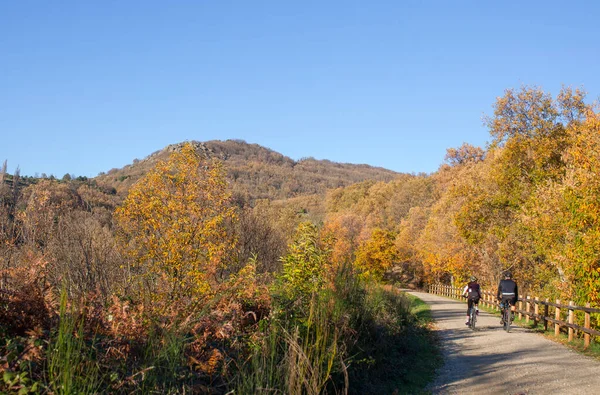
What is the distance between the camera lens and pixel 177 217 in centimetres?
1847

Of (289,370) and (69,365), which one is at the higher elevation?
(69,365)

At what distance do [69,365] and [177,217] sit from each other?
14.3m

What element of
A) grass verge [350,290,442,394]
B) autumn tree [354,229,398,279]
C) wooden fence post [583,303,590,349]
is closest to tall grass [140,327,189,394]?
grass verge [350,290,442,394]

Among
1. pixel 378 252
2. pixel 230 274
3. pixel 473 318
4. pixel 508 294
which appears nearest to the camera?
pixel 230 274

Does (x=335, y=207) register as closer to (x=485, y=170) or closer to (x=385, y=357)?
(x=485, y=170)

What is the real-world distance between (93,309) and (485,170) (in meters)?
31.9

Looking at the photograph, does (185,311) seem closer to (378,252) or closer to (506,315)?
(506,315)

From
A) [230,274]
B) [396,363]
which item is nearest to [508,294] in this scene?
[396,363]

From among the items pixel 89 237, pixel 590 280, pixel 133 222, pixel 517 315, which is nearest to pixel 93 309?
pixel 89 237

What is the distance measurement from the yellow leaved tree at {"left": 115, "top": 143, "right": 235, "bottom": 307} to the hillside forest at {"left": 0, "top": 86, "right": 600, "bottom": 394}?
59 mm

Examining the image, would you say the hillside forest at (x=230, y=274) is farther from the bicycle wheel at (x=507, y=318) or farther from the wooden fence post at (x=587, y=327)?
the bicycle wheel at (x=507, y=318)

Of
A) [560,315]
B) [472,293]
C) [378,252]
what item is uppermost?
[378,252]

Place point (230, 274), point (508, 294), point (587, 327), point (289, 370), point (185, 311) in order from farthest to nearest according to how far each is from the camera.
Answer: point (508, 294), point (587, 327), point (230, 274), point (185, 311), point (289, 370)

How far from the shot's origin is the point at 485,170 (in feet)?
113
